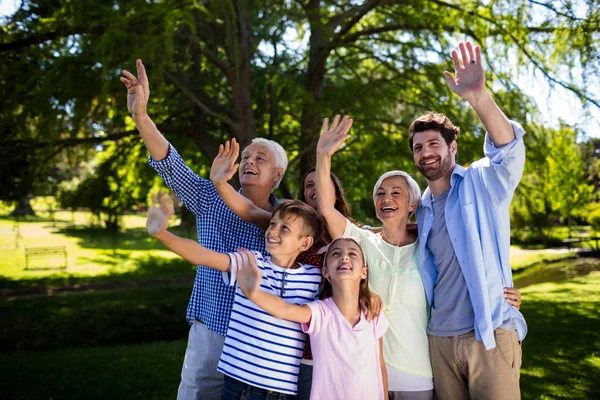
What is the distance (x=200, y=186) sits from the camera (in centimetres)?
302

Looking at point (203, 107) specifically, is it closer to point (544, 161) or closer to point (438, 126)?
point (544, 161)

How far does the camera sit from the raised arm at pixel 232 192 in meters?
2.72

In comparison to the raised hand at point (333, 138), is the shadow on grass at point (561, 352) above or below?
below

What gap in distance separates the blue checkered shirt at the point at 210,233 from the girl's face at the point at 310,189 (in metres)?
0.41

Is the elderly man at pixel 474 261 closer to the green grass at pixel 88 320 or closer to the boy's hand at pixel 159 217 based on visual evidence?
the boy's hand at pixel 159 217

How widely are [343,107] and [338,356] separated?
197 inches

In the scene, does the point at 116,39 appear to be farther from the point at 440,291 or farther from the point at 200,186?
the point at 440,291

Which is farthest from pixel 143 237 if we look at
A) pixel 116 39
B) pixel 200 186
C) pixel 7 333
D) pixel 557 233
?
pixel 200 186

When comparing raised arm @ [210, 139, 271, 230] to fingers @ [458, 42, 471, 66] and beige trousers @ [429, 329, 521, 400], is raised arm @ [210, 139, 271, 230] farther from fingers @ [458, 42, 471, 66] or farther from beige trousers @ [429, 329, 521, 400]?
fingers @ [458, 42, 471, 66]

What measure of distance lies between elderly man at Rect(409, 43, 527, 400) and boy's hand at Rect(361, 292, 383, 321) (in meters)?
0.27

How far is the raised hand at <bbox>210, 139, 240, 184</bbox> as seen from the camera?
272cm

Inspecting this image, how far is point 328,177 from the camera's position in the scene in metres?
2.76

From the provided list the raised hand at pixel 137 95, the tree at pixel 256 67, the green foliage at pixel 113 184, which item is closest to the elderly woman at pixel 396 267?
the raised hand at pixel 137 95

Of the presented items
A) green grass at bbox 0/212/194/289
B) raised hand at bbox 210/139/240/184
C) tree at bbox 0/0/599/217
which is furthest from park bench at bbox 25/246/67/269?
raised hand at bbox 210/139/240/184
